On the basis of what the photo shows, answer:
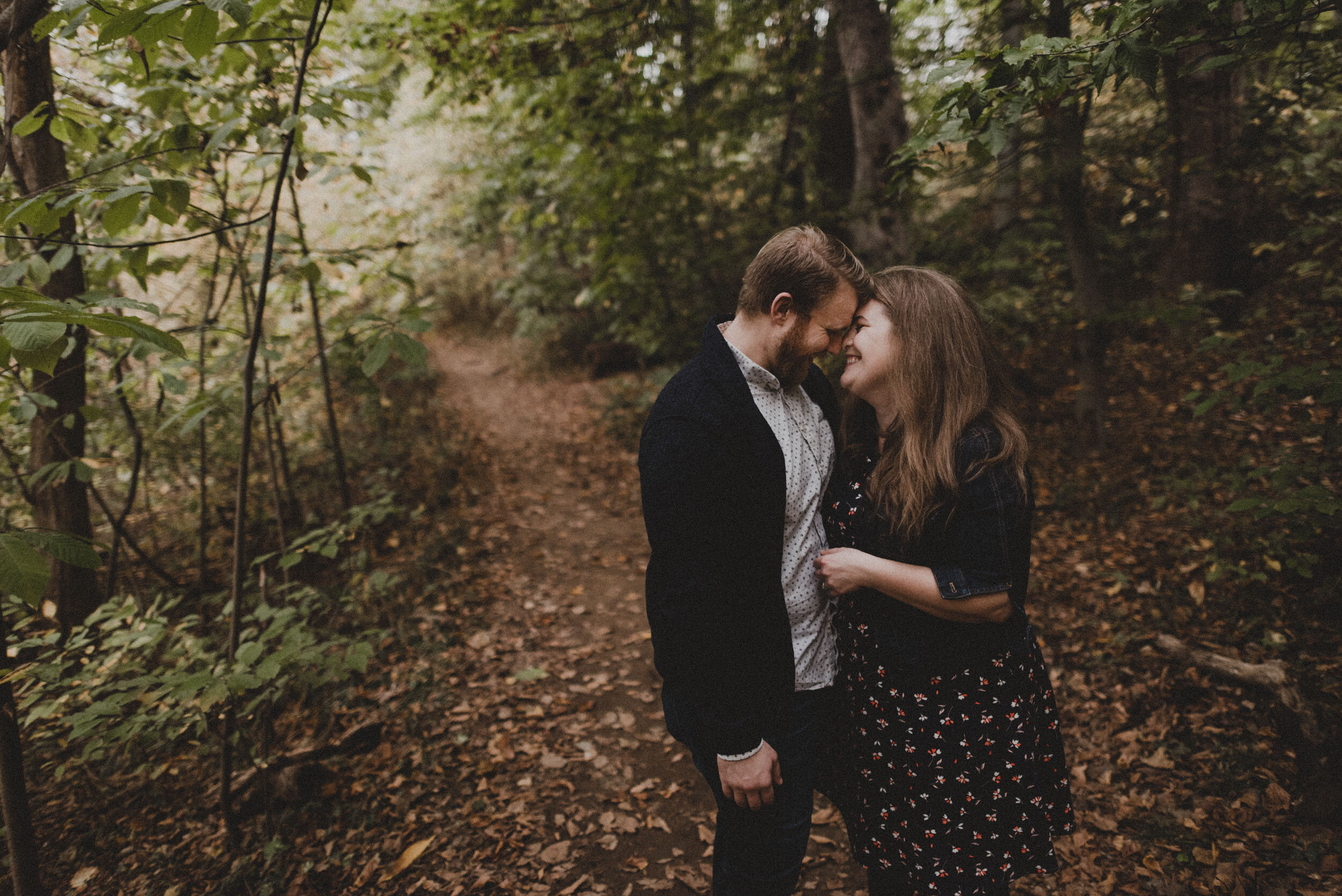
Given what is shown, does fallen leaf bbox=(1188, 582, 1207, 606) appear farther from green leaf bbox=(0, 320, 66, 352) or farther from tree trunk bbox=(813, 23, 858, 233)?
green leaf bbox=(0, 320, 66, 352)

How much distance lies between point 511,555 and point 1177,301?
7145mm

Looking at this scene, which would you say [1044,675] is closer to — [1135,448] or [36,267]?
[36,267]

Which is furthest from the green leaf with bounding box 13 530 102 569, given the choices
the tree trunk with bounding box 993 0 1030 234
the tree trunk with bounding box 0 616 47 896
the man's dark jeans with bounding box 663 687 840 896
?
the tree trunk with bounding box 993 0 1030 234

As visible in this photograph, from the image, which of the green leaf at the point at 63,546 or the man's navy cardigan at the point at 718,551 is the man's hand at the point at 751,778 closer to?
the man's navy cardigan at the point at 718,551

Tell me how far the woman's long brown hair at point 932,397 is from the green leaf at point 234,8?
6.54 feet

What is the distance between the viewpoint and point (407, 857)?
2963 mm

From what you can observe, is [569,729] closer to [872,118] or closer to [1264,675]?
[1264,675]

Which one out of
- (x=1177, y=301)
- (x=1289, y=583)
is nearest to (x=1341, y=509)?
(x=1289, y=583)

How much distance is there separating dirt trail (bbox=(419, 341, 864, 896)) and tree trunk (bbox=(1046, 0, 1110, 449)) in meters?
4.72

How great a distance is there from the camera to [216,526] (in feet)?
19.8

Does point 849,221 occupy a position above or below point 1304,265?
above

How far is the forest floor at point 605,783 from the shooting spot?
270 centimetres

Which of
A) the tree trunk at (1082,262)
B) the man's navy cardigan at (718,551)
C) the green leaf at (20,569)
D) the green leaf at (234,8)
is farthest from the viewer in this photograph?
the tree trunk at (1082,262)

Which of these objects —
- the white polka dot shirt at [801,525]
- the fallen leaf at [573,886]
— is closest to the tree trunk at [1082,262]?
the white polka dot shirt at [801,525]
